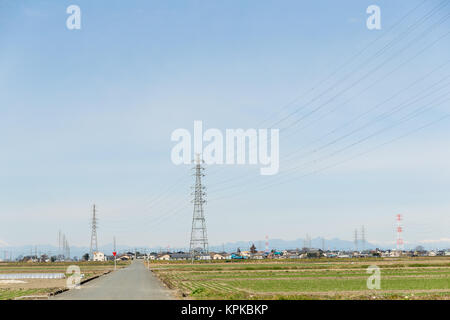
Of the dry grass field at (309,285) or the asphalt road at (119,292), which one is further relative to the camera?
the dry grass field at (309,285)

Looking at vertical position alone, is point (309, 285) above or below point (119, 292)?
below

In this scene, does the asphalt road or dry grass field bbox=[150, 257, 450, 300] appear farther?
dry grass field bbox=[150, 257, 450, 300]

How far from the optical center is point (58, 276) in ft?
274

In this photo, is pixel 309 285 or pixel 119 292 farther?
pixel 309 285
